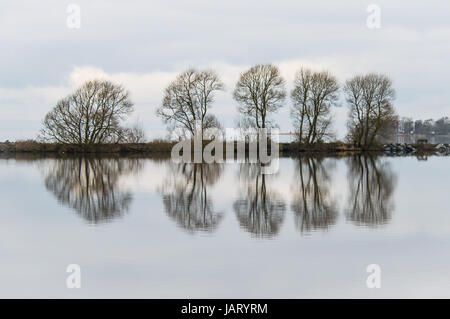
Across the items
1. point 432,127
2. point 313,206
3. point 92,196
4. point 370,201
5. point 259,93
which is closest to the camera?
point 313,206

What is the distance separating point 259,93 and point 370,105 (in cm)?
1280

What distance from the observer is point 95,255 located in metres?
7.67

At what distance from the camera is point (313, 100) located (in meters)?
50.7

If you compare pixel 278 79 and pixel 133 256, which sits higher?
pixel 278 79

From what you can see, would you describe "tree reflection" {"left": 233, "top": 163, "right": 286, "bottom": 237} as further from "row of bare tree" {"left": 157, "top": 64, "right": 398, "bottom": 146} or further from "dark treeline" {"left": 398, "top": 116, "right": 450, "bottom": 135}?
"dark treeline" {"left": 398, "top": 116, "right": 450, "bottom": 135}

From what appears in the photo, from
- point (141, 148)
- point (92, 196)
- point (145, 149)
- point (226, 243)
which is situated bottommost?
point (226, 243)

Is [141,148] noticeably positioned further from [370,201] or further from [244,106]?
[370,201]

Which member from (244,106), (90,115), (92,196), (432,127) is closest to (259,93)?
(244,106)

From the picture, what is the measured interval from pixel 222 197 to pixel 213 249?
20.9 feet

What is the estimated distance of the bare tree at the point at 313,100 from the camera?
166ft

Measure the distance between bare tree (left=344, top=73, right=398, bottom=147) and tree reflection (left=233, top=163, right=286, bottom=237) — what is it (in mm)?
38819

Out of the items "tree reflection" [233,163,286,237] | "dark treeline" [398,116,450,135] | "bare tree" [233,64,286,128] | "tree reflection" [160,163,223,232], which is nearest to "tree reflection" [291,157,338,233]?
"tree reflection" [233,163,286,237]
